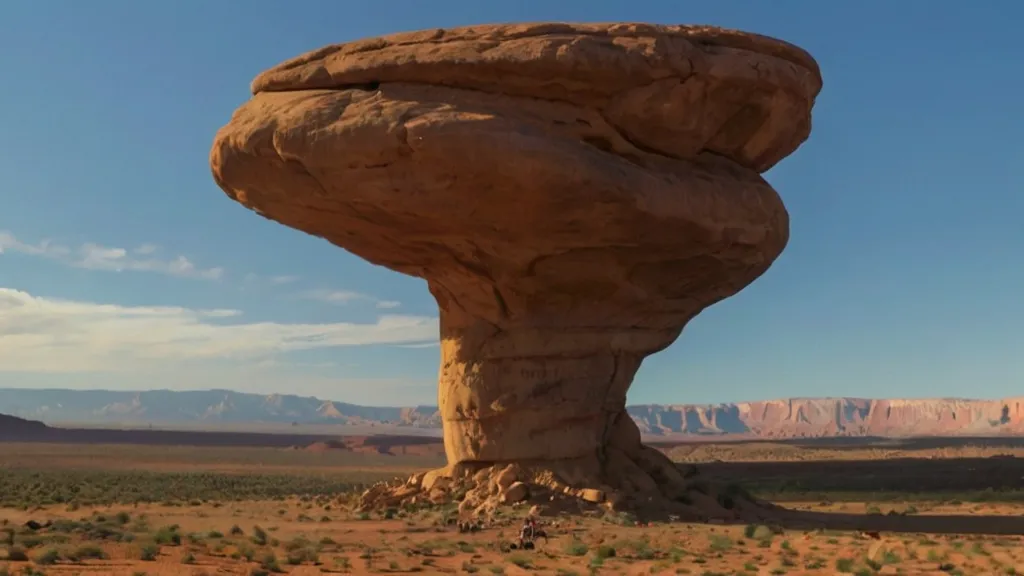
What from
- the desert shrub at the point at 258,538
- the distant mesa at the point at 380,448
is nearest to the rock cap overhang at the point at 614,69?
the desert shrub at the point at 258,538

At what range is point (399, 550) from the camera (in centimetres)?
1191

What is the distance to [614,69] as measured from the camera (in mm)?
13266

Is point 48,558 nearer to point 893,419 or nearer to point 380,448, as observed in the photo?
point 380,448

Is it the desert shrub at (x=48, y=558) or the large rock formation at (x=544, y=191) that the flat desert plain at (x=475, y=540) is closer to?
the desert shrub at (x=48, y=558)

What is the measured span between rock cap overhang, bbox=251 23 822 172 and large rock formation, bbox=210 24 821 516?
0.03 meters

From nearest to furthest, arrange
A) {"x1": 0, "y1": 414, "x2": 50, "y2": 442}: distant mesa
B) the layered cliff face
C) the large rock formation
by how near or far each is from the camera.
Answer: the large rock formation < {"x1": 0, "y1": 414, "x2": 50, "y2": 442}: distant mesa < the layered cliff face

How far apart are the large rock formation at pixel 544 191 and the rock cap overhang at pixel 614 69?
3 centimetres

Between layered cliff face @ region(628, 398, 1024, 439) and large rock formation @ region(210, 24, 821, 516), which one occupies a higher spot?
large rock formation @ region(210, 24, 821, 516)

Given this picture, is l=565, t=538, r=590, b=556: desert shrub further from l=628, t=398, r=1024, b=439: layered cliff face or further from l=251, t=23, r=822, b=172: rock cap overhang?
l=628, t=398, r=1024, b=439: layered cliff face

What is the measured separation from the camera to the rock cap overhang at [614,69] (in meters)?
13.3

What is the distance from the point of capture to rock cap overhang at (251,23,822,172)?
1329 centimetres

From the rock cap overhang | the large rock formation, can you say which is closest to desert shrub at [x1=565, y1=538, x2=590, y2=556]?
the large rock formation

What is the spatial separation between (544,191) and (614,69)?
6.94ft

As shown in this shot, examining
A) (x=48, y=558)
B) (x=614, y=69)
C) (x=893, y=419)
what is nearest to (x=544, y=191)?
(x=614, y=69)
